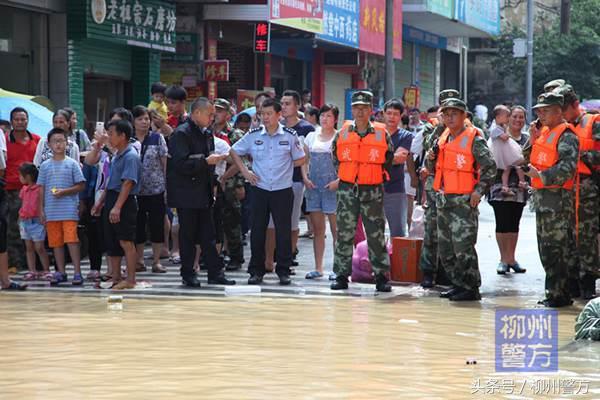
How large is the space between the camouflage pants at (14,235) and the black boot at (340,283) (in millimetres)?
3843

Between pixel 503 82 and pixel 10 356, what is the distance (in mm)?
45374

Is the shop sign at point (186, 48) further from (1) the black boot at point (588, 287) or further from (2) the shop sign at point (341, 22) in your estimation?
(1) the black boot at point (588, 287)

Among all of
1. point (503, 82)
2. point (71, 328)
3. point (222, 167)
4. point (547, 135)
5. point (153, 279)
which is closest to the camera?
point (71, 328)

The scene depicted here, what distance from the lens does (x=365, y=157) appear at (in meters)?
12.9

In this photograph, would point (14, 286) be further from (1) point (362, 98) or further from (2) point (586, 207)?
(2) point (586, 207)

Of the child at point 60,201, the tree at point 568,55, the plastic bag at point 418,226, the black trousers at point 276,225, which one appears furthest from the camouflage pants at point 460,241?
the tree at point 568,55

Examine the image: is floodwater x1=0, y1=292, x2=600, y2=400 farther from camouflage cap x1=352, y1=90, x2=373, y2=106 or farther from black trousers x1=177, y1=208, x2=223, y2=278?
camouflage cap x1=352, y1=90, x2=373, y2=106

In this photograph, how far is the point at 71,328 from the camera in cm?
987

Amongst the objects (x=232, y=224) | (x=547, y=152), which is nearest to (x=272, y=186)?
(x=232, y=224)

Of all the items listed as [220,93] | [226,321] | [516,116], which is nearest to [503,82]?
[220,93]

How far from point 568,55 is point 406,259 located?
36.4 m

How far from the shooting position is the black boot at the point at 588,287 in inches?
496

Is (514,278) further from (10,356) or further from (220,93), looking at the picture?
(220,93)

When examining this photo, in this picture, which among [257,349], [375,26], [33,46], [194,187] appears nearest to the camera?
[257,349]
